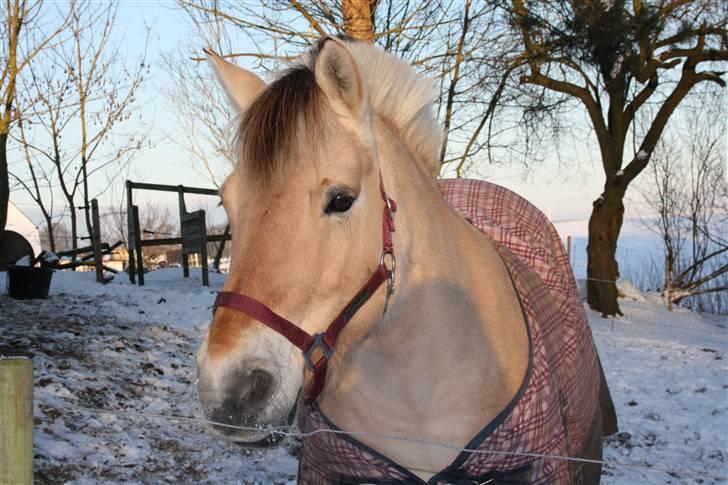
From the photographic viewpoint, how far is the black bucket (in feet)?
25.7

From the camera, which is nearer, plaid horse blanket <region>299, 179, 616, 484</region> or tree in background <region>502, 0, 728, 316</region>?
plaid horse blanket <region>299, 179, 616, 484</region>

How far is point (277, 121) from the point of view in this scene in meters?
1.60

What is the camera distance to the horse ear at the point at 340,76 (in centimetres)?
162

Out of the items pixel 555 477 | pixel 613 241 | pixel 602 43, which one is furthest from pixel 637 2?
pixel 555 477

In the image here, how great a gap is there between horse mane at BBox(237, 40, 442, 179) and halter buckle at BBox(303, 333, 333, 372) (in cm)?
41

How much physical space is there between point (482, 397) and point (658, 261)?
15.9 m

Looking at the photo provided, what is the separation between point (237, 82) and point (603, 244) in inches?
424

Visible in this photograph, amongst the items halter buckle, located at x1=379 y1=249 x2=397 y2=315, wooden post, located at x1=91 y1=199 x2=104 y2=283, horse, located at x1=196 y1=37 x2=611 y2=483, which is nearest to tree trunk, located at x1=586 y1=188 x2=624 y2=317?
wooden post, located at x1=91 y1=199 x2=104 y2=283

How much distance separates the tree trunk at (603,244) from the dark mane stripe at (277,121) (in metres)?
10.7

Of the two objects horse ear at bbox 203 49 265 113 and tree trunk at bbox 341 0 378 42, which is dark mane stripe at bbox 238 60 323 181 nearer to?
horse ear at bbox 203 49 265 113

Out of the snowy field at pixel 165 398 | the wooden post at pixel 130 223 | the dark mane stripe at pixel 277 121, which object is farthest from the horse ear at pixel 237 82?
the wooden post at pixel 130 223

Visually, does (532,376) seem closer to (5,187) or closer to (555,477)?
(555,477)

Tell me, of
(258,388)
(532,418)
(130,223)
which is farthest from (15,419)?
(130,223)

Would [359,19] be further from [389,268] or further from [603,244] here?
[603,244]
